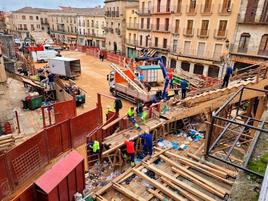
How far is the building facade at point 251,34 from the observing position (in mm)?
21894

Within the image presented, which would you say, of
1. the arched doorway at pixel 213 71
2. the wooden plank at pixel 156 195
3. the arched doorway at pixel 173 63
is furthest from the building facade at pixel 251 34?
the wooden plank at pixel 156 195

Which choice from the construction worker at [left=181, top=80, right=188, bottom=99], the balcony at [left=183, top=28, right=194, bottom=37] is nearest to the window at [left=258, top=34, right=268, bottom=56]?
the balcony at [left=183, top=28, right=194, bottom=37]

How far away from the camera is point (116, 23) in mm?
43531

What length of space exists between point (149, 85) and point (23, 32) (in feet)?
207

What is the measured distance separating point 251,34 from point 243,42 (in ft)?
3.91

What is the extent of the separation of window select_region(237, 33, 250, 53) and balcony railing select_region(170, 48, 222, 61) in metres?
2.51

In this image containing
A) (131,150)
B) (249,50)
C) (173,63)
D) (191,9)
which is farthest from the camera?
(173,63)

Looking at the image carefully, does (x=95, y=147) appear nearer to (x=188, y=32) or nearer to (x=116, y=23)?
(x=188, y=32)

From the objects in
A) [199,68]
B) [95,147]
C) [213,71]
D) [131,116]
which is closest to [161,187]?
[95,147]

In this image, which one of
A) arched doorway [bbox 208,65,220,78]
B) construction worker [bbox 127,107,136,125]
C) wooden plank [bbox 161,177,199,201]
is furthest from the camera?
arched doorway [bbox 208,65,220,78]

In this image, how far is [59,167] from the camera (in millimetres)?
7633

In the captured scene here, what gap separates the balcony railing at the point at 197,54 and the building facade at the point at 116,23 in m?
15.4

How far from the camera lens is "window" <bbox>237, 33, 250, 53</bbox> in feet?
77.0

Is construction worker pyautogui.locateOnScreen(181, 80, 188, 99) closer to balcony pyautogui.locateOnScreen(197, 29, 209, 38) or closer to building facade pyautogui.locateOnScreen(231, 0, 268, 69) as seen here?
building facade pyautogui.locateOnScreen(231, 0, 268, 69)
